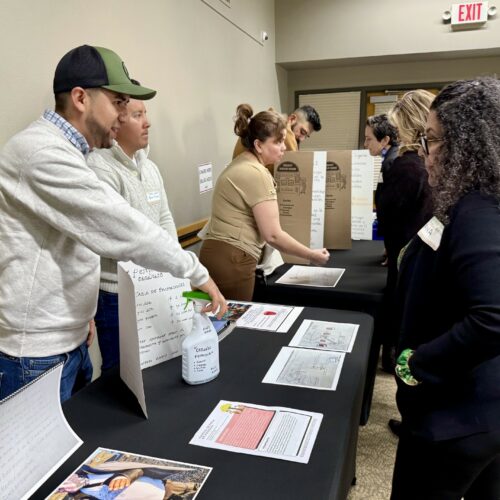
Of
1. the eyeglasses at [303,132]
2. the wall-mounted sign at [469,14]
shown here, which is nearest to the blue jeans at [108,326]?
the eyeglasses at [303,132]

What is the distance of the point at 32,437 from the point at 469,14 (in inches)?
185

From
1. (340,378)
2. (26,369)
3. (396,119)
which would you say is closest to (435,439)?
(340,378)

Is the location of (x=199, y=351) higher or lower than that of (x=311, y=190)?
lower

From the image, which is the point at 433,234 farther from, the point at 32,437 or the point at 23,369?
the point at 23,369

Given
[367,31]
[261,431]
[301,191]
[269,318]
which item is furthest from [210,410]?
[367,31]

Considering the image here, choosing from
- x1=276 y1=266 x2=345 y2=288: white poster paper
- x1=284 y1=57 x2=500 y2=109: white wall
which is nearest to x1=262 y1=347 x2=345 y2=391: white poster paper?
x1=276 y1=266 x2=345 y2=288: white poster paper

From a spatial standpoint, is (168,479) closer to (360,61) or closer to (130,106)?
(130,106)

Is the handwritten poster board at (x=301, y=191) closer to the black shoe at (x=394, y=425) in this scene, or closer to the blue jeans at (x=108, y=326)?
the black shoe at (x=394, y=425)

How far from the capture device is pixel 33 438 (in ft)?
2.29

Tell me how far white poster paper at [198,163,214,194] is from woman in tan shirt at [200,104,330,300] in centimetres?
100

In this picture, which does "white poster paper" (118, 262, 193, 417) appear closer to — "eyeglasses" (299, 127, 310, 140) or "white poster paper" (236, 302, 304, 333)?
"white poster paper" (236, 302, 304, 333)

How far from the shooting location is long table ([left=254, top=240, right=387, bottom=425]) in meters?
1.77

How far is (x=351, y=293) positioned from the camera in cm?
178

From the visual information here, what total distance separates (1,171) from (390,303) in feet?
5.05
